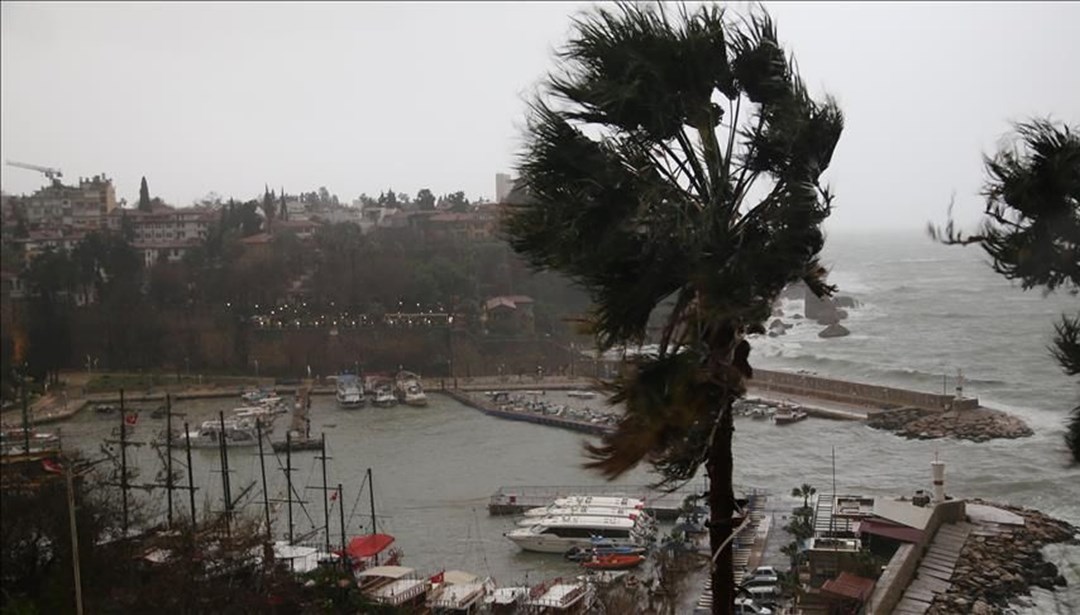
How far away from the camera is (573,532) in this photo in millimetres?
5770

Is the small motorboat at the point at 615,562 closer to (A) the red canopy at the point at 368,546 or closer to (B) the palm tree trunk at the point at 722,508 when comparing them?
(A) the red canopy at the point at 368,546

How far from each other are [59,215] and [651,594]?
15.4 m

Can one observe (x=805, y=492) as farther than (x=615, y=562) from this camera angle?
No

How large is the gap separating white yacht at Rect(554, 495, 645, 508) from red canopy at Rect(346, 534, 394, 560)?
1.19 m

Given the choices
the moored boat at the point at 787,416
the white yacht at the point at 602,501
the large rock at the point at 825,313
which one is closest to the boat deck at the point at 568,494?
the white yacht at the point at 602,501

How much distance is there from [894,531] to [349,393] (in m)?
8.11

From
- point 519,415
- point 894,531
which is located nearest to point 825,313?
point 519,415

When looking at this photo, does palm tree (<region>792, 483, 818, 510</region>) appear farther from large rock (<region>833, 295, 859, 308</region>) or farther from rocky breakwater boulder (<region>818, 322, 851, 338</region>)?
large rock (<region>833, 295, 859, 308</region>)

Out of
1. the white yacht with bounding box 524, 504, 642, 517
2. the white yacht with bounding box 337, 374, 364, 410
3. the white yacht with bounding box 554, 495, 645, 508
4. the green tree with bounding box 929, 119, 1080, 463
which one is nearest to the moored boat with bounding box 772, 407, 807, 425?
the white yacht with bounding box 554, 495, 645, 508

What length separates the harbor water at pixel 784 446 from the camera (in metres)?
5.41

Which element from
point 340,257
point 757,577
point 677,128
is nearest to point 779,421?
point 757,577

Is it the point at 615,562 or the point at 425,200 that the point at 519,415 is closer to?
the point at 615,562

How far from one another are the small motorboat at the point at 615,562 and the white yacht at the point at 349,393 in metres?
6.20

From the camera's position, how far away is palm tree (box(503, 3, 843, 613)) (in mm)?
939
